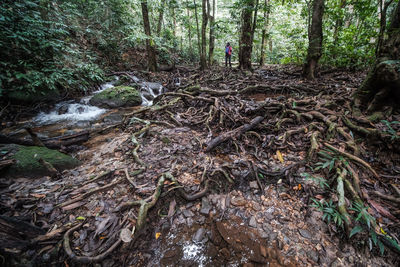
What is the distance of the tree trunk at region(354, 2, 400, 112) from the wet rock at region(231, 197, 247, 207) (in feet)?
11.6

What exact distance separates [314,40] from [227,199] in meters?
8.10

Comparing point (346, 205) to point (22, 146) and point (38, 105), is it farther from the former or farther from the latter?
point (38, 105)

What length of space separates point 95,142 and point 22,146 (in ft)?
4.54

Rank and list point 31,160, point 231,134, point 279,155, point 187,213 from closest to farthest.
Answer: point 187,213, point 31,160, point 279,155, point 231,134

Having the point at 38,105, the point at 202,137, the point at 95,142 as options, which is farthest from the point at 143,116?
the point at 38,105

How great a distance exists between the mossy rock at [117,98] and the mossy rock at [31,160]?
490 centimetres

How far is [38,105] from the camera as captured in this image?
6719 mm

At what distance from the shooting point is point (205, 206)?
2641 millimetres

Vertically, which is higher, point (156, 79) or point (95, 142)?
point (156, 79)

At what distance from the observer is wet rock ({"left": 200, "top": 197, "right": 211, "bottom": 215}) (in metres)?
2.57

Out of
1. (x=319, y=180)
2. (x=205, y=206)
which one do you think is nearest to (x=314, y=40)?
(x=319, y=180)

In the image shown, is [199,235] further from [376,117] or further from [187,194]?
[376,117]

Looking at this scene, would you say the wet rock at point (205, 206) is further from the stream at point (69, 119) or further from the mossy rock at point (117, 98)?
the mossy rock at point (117, 98)

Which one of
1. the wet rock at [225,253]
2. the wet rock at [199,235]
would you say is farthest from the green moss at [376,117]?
the wet rock at [199,235]
